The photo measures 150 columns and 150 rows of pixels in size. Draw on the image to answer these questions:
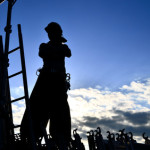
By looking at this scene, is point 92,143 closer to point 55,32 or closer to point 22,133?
point 22,133

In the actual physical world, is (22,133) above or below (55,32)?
below

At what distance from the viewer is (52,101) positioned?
5203 millimetres

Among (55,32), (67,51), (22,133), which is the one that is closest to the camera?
(22,133)

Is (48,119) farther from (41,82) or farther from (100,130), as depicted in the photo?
(100,130)

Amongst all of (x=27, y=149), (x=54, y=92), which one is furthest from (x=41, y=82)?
(x=27, y=149)

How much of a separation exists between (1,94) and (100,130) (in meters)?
2.91

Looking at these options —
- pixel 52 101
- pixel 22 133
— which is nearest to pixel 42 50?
pixel 52 101

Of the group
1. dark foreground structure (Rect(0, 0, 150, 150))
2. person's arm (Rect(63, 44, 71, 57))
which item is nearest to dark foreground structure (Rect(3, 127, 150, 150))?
dark foreground structure (Rect(0, 0, 150, 150))

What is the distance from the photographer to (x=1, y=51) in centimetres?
518

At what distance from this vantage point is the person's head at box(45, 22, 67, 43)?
578cm

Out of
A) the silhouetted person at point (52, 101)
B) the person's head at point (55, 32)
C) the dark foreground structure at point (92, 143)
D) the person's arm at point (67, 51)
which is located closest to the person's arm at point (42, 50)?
the silhouetted person at point (52, 101)

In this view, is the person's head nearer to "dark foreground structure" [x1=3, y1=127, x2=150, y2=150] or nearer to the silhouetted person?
the silhouetted person

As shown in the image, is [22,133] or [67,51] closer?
[22,133]

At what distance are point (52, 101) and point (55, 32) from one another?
6.85 ft
